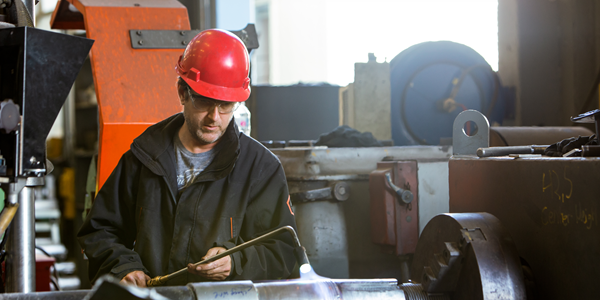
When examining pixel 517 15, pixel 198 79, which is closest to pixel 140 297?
pixel 198 79

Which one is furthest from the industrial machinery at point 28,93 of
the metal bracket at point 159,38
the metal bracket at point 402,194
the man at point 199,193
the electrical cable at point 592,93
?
the electrical cable at point 592,93

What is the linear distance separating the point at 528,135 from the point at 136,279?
161cm

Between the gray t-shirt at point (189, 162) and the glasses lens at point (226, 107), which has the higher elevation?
the glasses lens at point (226, 107)

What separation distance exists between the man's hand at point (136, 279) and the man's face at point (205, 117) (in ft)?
1.29

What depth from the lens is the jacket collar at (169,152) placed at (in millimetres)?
1346

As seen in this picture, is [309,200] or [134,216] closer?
[134,216]

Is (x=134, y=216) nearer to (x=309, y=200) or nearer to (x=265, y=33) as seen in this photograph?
(x=309, y=200)

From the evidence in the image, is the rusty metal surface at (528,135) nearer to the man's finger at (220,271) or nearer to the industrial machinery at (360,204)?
the industrial machinery at (360,204)

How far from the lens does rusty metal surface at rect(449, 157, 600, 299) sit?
784 mm

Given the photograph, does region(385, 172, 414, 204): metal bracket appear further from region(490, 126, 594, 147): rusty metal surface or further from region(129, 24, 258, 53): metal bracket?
region(129, 24, 258, 53): metal bracket

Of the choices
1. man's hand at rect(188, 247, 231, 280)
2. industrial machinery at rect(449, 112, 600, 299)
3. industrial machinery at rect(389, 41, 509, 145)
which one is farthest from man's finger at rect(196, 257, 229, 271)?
industrial machinery at rect(389, 41, 509, 145)

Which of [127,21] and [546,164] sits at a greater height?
[127,21]

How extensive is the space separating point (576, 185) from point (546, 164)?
0.09m

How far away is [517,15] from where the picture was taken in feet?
9.21
